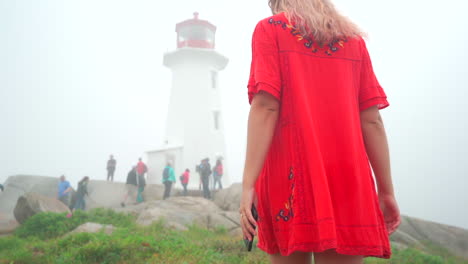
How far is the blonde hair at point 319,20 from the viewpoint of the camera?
1554mm

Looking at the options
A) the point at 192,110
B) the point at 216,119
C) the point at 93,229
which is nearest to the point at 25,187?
the point at 192,110

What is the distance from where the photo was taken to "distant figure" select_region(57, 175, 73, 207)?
45.1 ft

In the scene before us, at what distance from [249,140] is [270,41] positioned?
49cm

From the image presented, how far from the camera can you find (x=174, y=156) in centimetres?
2047

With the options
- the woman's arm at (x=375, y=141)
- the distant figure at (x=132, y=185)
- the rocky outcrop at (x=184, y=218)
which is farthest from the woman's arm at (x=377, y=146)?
the distant figure at (x=132, y=185)

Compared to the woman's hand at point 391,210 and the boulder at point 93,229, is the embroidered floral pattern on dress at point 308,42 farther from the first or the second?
the boulder at point 93,229

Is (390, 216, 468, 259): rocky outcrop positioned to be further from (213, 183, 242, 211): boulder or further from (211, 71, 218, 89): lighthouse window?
(211, 71, 218, 89): lighthouse window

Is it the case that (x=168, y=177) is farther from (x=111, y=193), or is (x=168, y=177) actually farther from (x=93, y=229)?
(x=93, y=229)

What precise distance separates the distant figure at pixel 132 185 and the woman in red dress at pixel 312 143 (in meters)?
15.4

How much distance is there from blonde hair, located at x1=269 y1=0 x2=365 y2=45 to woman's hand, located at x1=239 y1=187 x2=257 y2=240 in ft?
2.60

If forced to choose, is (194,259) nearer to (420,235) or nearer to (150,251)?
(150,251)

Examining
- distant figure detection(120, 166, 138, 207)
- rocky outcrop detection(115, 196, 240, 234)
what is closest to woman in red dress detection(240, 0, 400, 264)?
rocky outcrop detection(115, 196, 240, 234)

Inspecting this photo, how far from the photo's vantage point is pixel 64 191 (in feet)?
45.2

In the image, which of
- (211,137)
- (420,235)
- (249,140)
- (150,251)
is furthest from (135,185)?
(249,140)
